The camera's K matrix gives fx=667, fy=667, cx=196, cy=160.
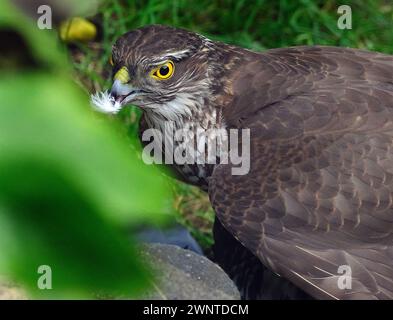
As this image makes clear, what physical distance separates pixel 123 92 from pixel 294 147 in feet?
2.86

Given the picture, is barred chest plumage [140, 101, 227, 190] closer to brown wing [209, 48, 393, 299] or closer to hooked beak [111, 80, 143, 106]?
brown wing [209, 48, 393, 299]

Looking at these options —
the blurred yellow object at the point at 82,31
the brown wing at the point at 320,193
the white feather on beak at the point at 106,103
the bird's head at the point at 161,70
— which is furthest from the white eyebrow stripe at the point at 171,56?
the blurred yellow object at the point at 82,31

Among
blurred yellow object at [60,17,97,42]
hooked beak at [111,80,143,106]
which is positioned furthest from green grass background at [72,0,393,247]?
hooked beak at [111,80,143,106]

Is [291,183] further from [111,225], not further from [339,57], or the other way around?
[111,225]

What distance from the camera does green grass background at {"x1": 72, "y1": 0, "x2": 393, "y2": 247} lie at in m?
5.47

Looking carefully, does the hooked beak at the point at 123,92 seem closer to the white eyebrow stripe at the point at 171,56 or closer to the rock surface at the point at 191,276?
the white eyebrow stripe at the point at 171,56

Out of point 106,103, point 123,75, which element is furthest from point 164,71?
point 106,103

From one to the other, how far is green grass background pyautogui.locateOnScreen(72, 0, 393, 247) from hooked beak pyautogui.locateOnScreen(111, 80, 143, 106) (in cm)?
201

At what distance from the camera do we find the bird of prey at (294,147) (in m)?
3.05

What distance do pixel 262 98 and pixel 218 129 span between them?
0.28 m

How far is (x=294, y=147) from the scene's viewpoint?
3.23 metres

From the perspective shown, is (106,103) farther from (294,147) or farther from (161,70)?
(294,147)

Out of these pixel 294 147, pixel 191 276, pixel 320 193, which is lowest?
pixel 191 276

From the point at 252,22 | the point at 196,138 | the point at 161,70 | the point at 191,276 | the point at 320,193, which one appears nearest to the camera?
the point at 320,193
